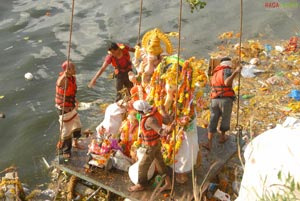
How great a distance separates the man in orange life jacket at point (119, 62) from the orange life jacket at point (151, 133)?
7.55 ft

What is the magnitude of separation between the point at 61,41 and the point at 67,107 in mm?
7254

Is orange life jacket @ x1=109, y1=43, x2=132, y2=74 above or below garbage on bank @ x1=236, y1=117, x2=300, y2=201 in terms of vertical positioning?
above

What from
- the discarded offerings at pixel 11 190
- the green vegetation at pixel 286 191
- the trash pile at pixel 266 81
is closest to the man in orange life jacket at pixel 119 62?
the discarded offerings at pixel 11 190

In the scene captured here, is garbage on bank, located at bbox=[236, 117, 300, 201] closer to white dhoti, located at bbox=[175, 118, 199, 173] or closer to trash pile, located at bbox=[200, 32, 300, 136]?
white dhoti, located at bbox=[175, 118, 199, 173]

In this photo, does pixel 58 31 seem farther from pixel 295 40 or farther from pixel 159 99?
pixel 159 99

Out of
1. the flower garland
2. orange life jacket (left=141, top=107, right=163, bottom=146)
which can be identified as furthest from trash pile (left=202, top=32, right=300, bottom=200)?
orange life jacket (left=141, top=107, right=163, bottom=146)

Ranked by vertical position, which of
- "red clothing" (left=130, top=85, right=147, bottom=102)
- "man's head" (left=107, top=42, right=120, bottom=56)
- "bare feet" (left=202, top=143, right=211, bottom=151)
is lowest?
"bare feet" (left=202, top=143, right=211, bottom=151)

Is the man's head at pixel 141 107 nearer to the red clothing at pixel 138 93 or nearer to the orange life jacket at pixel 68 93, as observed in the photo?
the red clothing at pixel 138 93

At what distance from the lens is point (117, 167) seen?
6.21 metres

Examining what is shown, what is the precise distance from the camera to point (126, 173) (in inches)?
242

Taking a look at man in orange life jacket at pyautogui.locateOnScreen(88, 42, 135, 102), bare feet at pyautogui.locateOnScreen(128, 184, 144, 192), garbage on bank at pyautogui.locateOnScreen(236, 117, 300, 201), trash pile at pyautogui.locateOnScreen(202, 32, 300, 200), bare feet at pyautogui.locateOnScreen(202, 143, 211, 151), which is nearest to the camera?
garbage on bank at pyautogui.locateOnScreen(236, 117, 300, 201)

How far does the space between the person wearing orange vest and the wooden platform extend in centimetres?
13

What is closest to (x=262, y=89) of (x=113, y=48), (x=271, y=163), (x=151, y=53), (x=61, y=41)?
(x=113, y=48)

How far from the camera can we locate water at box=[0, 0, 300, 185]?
359 inches
